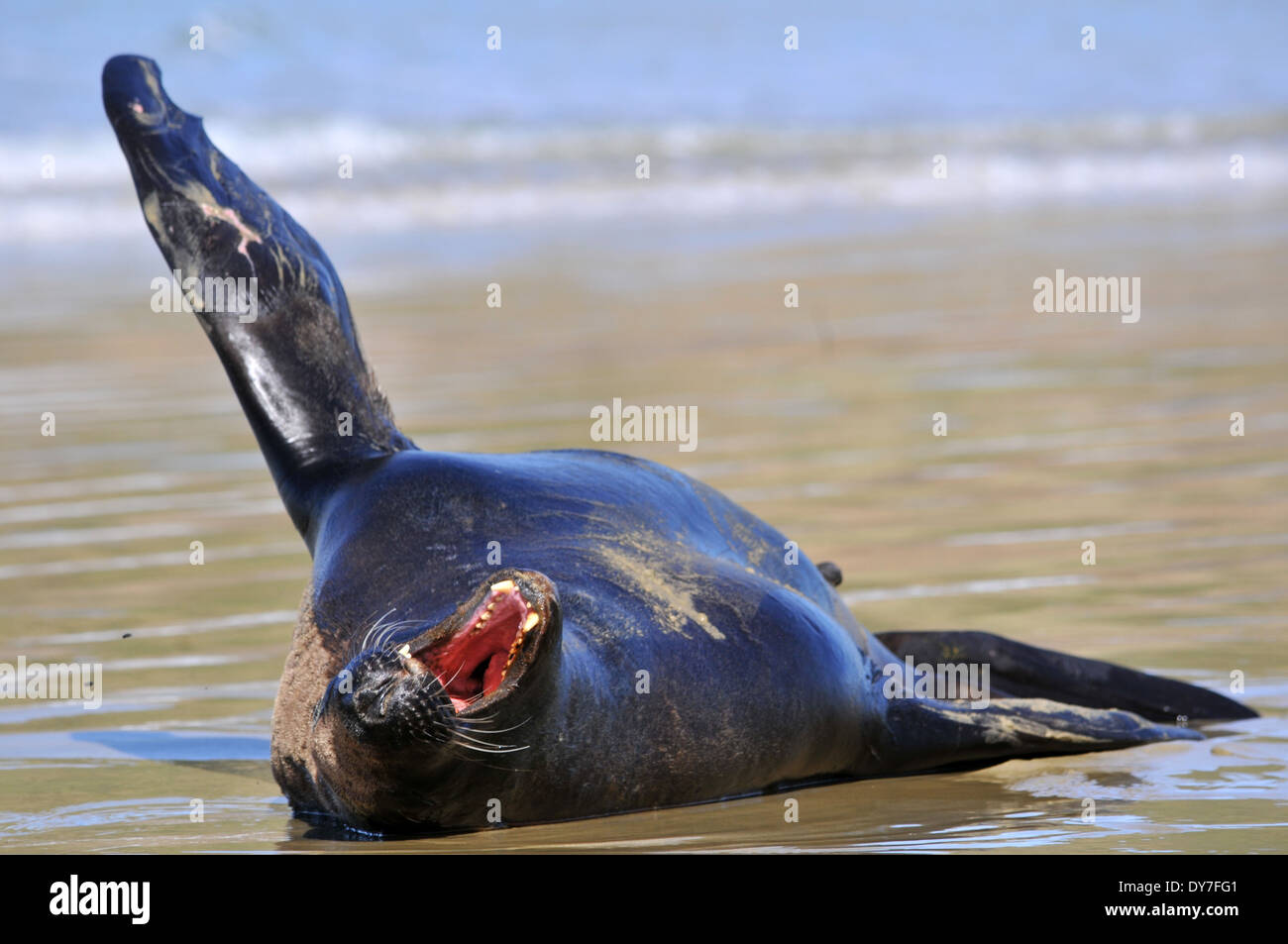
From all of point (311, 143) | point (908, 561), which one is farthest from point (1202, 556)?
point (311, 143)

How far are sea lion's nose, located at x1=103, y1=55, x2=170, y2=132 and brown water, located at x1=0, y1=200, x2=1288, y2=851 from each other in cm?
171

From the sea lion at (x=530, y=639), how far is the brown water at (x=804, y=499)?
14 cm

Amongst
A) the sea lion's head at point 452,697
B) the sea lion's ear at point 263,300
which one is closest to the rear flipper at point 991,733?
the sea lion's head at point 452,697

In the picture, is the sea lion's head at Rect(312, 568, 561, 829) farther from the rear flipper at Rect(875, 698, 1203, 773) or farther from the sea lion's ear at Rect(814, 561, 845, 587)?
the sea lion's ear at Rect(814, 561, 845, 587)

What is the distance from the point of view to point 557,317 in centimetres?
1431

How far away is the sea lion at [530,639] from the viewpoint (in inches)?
147

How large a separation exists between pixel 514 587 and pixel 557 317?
1086 cm

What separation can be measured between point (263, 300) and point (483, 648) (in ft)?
7.99

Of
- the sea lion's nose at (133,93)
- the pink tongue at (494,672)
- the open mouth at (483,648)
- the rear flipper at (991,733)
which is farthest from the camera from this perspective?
the sea lion's nose at (133,93)

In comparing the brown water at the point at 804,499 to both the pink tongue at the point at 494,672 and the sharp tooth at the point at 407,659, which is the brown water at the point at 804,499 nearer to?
the pink tongue at the point at 494,672

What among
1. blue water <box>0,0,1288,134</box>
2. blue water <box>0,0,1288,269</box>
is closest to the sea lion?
blue water <box>0,0,1288,269</box>

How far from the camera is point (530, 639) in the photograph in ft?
11.8

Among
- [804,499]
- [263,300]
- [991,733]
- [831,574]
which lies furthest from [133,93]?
[991,733]
